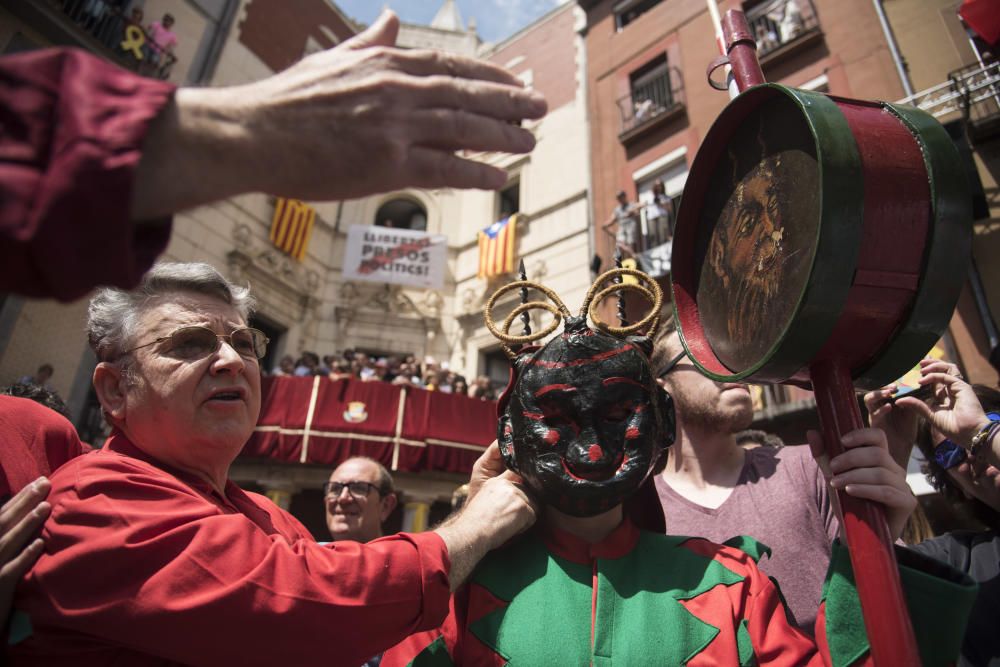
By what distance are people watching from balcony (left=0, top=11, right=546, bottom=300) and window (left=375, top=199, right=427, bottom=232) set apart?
51.5 ft

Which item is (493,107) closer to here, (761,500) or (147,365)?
(147,365)

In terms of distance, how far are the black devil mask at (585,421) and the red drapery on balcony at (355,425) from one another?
843 cm

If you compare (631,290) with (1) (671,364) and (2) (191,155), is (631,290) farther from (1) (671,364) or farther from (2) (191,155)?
(2) (191,155)

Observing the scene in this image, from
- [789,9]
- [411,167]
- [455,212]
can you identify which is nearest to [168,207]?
[411,167]

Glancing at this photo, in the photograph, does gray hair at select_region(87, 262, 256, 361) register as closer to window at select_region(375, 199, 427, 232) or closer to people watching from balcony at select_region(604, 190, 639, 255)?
people watching from balcony at select_region(604, 190, 639, 255)

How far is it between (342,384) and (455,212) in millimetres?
7441

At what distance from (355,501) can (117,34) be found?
430 inches

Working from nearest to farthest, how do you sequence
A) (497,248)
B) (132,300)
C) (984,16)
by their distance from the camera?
(132,300) < (984,16) < (497,248)

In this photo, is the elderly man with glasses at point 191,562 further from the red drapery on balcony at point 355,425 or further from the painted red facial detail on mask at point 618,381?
the red drapery on balcony at point 355,425

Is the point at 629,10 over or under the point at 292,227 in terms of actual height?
over

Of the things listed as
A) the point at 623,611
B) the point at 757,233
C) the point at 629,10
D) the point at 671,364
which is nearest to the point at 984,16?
the point at 629,10

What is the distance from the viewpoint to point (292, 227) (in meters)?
13.6

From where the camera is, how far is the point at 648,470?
1.65 meters

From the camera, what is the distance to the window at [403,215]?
16625 mm
